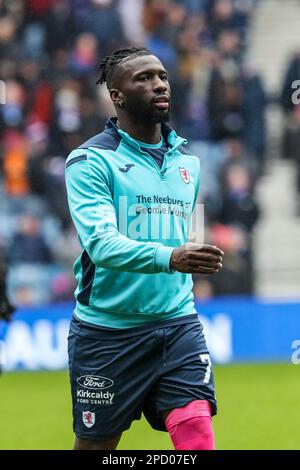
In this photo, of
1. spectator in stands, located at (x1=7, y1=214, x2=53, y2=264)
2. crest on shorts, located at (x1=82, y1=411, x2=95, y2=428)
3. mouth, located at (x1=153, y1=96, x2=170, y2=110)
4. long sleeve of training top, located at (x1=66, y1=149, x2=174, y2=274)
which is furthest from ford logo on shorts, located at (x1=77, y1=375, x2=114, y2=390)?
spectator in stands, located at (x1=7, y1=214, x2=53, y2=264)

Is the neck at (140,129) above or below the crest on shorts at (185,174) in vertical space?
above

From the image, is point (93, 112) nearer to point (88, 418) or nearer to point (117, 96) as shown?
point (117, 96)

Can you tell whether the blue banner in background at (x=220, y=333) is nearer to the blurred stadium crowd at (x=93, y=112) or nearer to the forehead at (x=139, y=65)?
the blurred stadium crowd at (x=93, y=112)

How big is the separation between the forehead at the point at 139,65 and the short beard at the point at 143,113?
14 cm

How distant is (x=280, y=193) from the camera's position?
17516 millimetres

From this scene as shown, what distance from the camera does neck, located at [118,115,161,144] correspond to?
586cm

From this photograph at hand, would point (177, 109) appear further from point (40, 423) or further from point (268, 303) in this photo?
point (40, 423)

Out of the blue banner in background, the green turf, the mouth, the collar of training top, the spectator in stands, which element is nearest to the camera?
the mouth

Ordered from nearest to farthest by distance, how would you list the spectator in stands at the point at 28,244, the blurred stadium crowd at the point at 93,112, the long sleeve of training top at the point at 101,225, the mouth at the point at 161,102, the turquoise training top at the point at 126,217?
1. the long sleeve of training top at the point at 101,225
2. the turquoise training top at the point at 126,217
3. the mouth at the point at 161,102
4. the spectator in stands at the point at 28,244
5. the blurred stadium crowd at the point at 93,112

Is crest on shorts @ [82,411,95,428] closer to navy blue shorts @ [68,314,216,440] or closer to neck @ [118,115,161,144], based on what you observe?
navy blue shorts @ [68,314,216,440]

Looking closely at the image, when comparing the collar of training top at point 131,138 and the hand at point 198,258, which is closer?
the hand at point 198,258

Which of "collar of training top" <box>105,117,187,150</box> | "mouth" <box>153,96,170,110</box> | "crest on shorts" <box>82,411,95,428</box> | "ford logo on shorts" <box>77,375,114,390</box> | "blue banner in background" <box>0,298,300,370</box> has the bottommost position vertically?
"blue banner in background" <box>0,298,300,370</box>

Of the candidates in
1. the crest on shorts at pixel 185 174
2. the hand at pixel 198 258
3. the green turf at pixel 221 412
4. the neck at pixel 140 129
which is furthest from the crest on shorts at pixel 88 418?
the green turf at pixel 221 412

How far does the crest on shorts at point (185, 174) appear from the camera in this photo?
589 centimetres
